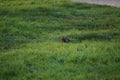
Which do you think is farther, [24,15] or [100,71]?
[24,15]

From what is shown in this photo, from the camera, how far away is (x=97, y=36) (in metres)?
10.5

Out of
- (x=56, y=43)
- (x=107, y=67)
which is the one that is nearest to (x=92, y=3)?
(x=56, y=43)

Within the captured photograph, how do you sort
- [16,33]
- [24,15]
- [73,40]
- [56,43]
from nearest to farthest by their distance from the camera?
[56,43]
[73,40]
[16,33]
[24,15]

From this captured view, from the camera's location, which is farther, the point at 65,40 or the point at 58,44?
the point at 65,40

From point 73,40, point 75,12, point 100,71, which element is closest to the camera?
point 100,71

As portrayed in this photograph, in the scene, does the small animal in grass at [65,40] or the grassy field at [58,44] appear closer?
the grassy field at [58,44]

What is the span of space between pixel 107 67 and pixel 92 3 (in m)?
11.5

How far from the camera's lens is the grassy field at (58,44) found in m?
7.05

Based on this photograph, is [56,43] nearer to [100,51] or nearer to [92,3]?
[100,51]

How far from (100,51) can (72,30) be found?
328 cm

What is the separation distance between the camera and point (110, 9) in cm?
1620

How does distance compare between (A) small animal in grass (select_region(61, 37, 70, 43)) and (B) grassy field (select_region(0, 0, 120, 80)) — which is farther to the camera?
(A) small animal in grass (select_region(61, 37, 70, 43))

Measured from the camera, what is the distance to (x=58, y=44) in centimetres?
927

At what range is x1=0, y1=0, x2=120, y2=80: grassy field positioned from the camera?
23.1 feet
